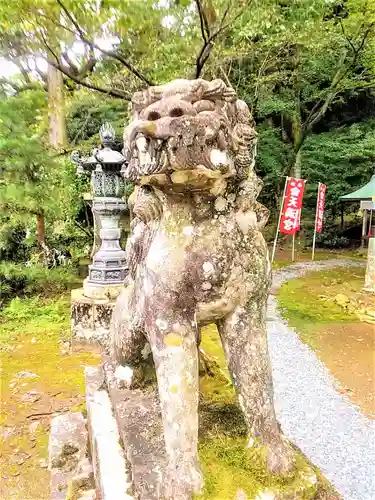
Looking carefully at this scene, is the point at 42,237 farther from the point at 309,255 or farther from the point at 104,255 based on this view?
the point at 309,255

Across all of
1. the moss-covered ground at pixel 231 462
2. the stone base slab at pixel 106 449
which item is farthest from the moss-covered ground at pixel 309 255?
the moss-covered ground at pixel 231 462

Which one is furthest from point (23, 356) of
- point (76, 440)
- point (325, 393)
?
point (325, 393)

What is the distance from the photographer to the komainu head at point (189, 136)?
130 centimetres

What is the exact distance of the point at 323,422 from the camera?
4035mm

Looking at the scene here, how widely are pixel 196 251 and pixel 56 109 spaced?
31.0ft

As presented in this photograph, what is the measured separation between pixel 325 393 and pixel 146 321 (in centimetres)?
368

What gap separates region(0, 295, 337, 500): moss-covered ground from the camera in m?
1.50

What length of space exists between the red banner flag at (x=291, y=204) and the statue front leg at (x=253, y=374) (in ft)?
33.1

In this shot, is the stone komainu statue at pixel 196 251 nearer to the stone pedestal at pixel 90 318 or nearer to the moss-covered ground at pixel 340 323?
the moss-covered ground at pixel 340 323

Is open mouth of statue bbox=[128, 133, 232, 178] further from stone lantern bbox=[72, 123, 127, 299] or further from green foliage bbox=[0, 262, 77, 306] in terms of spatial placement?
green foliage bbox=[0, 262, 77, 306]

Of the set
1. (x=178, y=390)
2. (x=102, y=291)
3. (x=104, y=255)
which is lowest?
(x=102, y=291)

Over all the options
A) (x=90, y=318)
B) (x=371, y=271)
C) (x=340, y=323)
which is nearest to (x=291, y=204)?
(x=371, y=271)

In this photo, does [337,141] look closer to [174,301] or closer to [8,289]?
[8,289]

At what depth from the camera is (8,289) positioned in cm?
788
